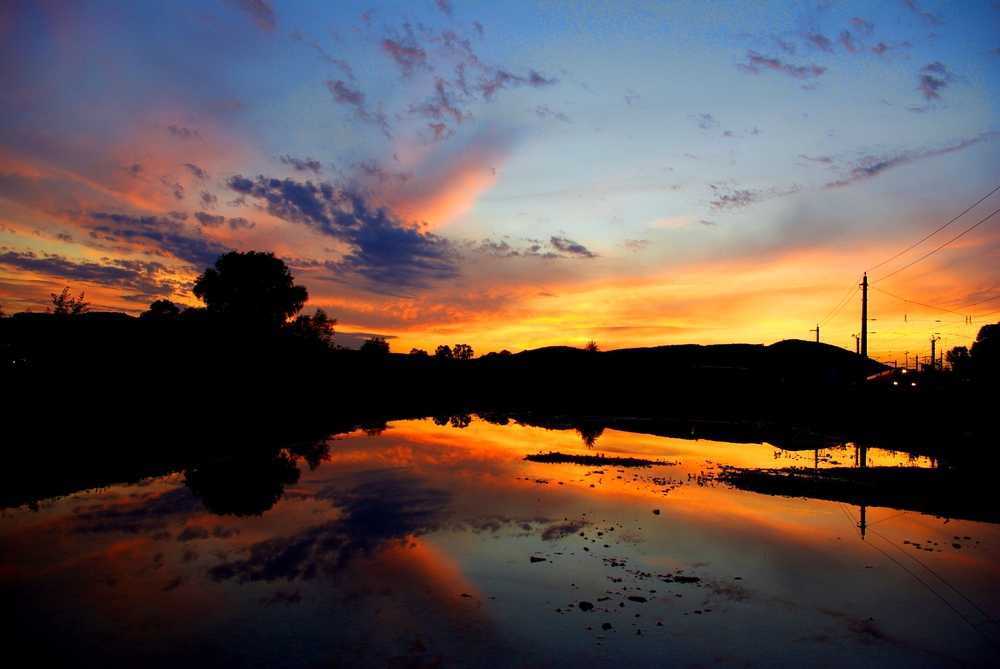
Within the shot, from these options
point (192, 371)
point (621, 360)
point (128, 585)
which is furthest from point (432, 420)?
point (621, 360)

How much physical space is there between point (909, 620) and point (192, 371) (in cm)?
4121

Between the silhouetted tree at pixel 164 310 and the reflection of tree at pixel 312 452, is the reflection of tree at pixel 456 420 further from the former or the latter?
the silhouetted tree at pixel 164 310

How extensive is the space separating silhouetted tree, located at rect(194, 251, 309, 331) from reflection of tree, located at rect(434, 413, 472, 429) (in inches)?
1399

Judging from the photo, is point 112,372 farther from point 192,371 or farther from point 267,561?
point 267,561

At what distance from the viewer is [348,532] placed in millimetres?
10016

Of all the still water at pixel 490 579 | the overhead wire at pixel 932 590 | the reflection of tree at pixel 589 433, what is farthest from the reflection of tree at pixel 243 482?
the reflection of tree at pixel 589 433

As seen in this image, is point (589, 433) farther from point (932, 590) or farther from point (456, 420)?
point (932, 590)

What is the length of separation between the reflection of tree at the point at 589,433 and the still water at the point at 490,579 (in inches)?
411

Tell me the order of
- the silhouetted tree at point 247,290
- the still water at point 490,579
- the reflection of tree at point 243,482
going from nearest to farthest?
the still water at point 490,579
the reflection of tree at point 243,482
the silhouetted tree at point 247,290

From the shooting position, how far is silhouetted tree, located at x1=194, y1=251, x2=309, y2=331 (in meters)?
61.9

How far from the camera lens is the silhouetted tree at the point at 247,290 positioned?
61.9 m

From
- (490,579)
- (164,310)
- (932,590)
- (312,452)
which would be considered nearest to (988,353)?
(932,590)

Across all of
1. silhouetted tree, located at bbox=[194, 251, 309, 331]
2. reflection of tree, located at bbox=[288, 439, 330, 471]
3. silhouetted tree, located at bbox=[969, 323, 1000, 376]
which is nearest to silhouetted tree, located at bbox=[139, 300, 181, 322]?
silhouetted tree, located at bbox=[194, 251, 309, 331]

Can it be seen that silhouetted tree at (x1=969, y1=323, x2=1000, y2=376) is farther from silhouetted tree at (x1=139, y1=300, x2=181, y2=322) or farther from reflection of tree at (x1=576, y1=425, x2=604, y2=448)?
silhouetted tree at (x1=139, y1=300, x2=181, y2=322)
